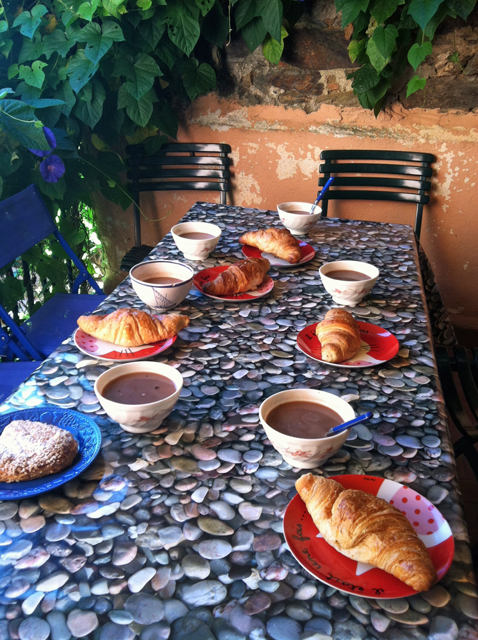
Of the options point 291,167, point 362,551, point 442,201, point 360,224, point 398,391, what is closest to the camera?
point 362,551

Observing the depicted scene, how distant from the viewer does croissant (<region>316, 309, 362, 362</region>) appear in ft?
3.54

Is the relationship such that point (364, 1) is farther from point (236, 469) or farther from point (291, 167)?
point (236, 469)

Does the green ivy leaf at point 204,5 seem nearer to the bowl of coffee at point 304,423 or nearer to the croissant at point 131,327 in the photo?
the croissant at point 131,327

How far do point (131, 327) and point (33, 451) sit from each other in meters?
0.39

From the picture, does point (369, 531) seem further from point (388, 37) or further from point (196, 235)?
point (388, 37)

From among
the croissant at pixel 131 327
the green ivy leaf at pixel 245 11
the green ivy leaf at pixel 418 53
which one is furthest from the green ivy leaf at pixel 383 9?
the croissant at pixel 131 327

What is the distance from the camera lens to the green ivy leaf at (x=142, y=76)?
225 centimetres

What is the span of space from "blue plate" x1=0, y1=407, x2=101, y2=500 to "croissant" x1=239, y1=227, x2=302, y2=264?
2.78 feet

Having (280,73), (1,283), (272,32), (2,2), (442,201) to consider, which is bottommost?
(1,283)

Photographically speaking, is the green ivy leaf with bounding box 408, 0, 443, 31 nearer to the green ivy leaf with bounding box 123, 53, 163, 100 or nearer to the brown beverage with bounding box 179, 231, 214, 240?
the green ivy leaf with bounding box 123, 53, 163, 100

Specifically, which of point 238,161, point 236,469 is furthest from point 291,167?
point 236,469

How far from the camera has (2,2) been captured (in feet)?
7.08

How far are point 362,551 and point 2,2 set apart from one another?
2.40m

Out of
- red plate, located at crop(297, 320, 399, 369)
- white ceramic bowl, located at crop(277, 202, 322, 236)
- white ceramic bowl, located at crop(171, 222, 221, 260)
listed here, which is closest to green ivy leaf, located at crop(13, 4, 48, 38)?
white ceramic bowl, located at crop(171, 222, 221, 260)
